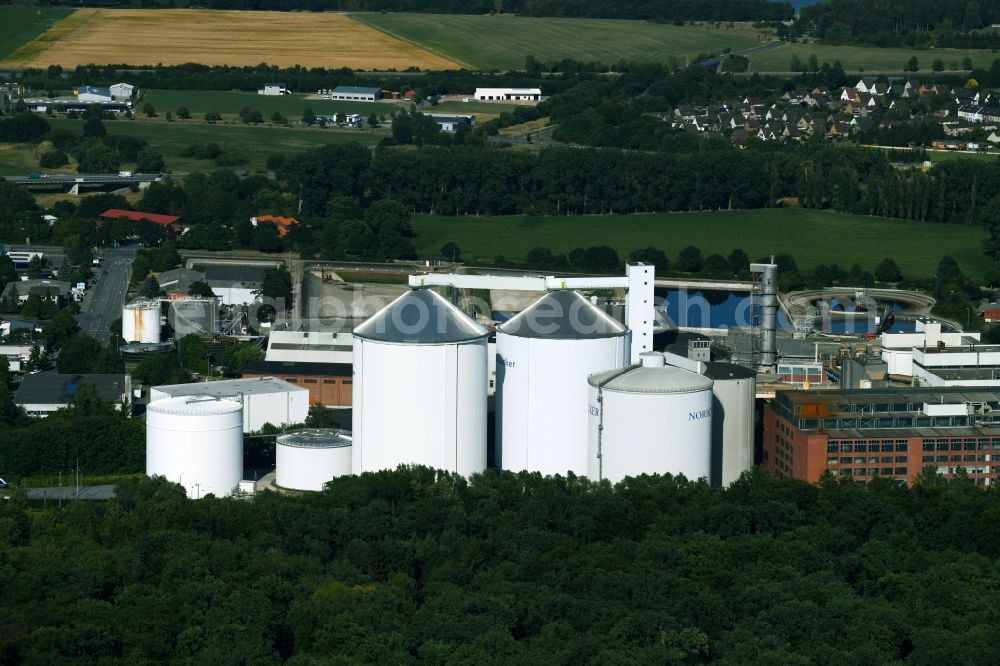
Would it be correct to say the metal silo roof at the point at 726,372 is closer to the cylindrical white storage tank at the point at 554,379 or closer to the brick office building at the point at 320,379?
the cylindrical white storage tank at the point at 554,379

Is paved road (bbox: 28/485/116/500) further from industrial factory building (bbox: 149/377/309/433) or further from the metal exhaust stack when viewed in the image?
the metal exhaust stack

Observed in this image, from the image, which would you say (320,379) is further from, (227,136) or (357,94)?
(357,94)

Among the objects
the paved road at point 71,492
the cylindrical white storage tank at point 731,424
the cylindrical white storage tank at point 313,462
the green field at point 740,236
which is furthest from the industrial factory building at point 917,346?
the green field at point 740,236


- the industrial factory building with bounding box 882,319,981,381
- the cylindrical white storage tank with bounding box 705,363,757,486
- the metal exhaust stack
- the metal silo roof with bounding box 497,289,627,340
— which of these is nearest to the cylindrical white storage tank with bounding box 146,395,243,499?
the metal silo roof with bounding box 497,289,627,340

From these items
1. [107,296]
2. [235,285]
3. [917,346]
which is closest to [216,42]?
[107,296]

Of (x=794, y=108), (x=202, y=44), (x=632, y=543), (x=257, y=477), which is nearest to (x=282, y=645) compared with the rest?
(x=632, y=543)

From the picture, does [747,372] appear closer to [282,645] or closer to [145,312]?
[282,645]
